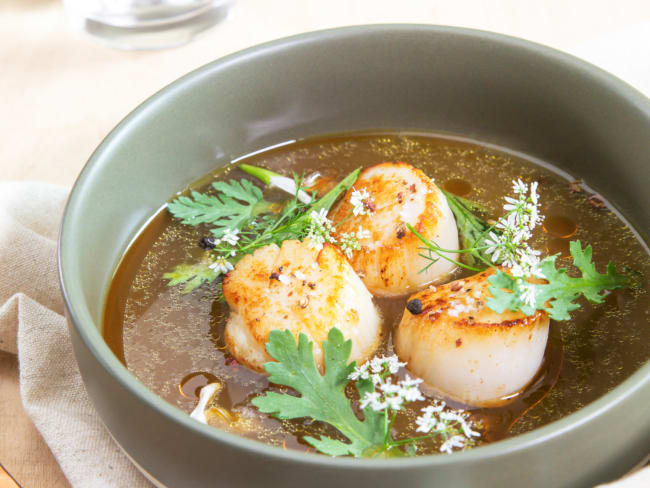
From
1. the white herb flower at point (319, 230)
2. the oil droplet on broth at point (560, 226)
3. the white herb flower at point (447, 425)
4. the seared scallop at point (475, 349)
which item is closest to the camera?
the white herb flower at point (447, 425)

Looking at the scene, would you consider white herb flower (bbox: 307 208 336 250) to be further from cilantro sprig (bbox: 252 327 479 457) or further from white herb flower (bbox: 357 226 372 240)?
cilantro sprig (bbox: 252 327 479 457)

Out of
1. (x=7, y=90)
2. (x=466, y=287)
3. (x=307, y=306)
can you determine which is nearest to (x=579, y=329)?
(x=466, y=287)

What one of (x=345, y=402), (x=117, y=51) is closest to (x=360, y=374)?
(x=345, y=402)

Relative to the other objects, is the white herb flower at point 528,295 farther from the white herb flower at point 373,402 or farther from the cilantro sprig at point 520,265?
the white herb flower at point 373,402

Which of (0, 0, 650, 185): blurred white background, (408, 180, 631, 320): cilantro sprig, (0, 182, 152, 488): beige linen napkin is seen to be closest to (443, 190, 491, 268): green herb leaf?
(408, 180, 631, 320): cilantro sprig

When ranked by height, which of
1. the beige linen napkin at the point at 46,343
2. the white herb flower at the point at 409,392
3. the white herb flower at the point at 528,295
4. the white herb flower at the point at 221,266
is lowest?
the beige linen napkin at the point at 46,343

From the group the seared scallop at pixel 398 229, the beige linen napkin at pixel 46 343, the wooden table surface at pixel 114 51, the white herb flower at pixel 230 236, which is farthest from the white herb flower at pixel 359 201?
the wooden table surface at pixel 114 51

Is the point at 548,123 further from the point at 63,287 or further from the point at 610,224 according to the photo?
the point at 63,287
